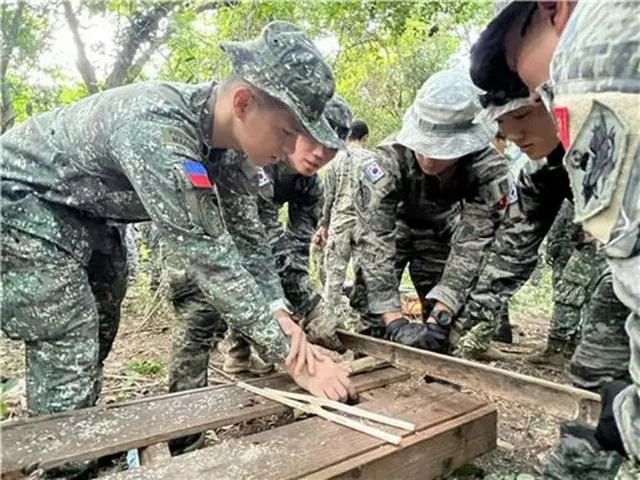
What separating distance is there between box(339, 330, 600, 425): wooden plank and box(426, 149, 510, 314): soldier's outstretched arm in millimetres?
551

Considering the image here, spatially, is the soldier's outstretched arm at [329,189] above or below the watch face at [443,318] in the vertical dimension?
above

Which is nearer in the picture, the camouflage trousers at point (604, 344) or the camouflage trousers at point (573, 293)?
the camouflage trousers at point (604, 344)

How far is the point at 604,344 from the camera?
88.2 inches

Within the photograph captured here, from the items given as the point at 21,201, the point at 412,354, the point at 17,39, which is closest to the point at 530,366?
the point at 412,354

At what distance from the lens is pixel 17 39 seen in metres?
5.88

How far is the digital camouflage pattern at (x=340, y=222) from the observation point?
5.90 m

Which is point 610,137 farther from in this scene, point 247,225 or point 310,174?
point 247,225

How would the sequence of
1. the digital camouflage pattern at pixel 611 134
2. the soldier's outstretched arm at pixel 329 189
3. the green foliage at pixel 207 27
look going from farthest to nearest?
the green foliage at pixel 207 27 < the soldier's outstretched arm at pixel 329 189 < the digital camouflage pattern at pixel 611 134

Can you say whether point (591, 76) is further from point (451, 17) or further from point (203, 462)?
point (451, 17)

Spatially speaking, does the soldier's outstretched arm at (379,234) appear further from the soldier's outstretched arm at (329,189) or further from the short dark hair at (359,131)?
the short dark hair at (359,131)

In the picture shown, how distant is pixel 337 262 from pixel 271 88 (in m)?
3.98

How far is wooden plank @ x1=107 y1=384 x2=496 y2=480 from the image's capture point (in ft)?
5.30

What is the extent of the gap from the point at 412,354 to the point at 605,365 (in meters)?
0.80

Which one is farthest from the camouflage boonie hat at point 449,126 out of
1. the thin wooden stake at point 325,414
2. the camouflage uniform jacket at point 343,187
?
the camouflage uniform jacket at point 343,187
